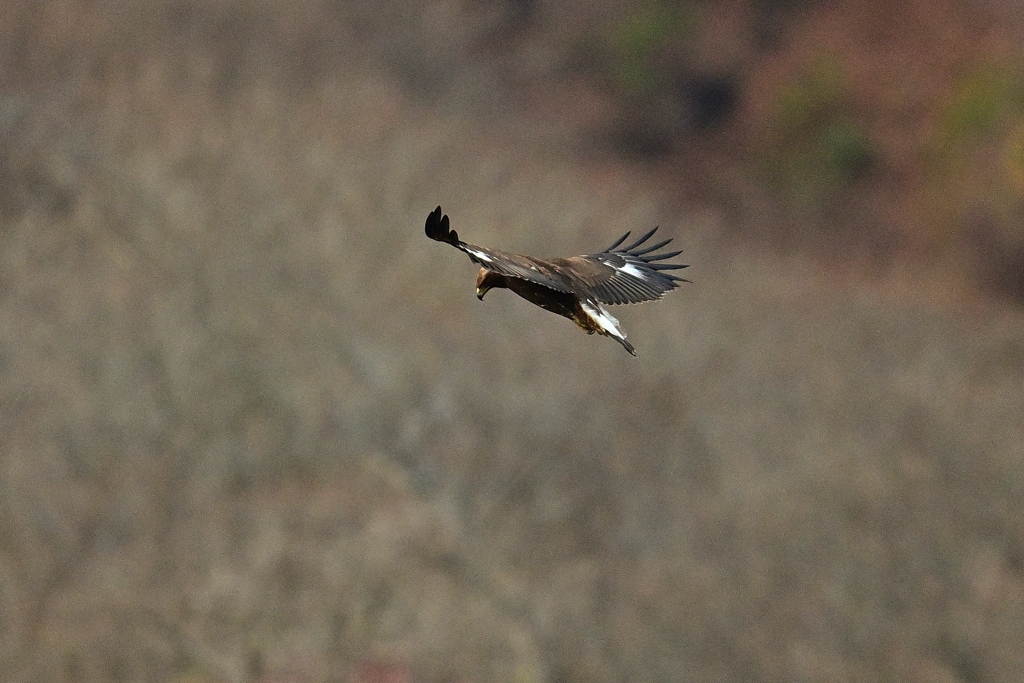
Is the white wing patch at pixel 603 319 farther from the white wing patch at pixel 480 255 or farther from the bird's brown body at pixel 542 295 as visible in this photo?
the white wing patch at pixel 480 255

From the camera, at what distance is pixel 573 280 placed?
6738 mm

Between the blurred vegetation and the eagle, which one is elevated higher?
the blurred vegetation

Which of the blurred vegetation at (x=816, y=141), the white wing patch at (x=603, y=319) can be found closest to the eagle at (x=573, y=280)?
the white wing patch at (x=603, y=319)

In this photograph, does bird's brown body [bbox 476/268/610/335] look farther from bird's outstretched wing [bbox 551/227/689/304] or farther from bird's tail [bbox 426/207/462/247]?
bird's tail [bbox 426/207/462/247]

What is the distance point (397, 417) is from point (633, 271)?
48.3 feet

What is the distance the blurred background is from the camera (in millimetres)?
20156

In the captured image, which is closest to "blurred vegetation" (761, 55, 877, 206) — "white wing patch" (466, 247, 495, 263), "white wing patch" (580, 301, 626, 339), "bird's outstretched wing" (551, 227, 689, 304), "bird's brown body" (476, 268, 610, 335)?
"bird's outstretched wing" (551, 227, 689, 304)

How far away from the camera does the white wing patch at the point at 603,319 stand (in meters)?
6.52

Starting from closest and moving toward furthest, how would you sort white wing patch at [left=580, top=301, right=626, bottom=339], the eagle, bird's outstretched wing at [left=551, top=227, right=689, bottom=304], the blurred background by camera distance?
the eagle < white wing patch at [left=580, top=301, right=626, bottom=339] < bird's outstretched wing at [left=551, top=227, right=689, bottom=304] < the blurred background

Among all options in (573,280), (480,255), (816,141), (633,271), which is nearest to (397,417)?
(633,271)

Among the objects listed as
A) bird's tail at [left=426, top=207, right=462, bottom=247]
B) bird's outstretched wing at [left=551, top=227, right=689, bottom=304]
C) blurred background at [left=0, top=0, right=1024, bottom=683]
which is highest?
blurred background at [left=0, top=0, right=1024, bottom=683]

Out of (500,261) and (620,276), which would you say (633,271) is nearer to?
(620,276)

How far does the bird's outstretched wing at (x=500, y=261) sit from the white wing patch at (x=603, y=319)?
0.23m

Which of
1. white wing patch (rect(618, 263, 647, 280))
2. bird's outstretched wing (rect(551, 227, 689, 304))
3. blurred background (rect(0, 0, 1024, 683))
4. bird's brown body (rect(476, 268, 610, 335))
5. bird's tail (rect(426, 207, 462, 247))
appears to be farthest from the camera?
blurred background (rect(0, 0, 1024, 683))
